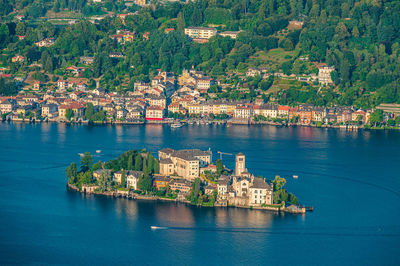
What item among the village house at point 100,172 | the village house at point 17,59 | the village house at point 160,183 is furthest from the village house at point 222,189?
the village house at point 17,59

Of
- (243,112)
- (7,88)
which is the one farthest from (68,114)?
(243,112)

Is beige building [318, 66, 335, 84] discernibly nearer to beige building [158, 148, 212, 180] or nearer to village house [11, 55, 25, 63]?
village house [11, 55, 25, 63]

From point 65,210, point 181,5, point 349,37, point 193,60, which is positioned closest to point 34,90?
point 193,60

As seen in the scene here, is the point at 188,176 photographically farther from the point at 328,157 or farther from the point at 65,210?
the point at 328,157

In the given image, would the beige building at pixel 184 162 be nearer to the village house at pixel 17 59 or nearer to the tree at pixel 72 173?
the tree at pixel 72 173

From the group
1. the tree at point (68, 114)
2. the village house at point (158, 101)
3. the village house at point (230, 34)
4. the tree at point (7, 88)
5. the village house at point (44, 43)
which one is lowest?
the tree at point (68, 114)

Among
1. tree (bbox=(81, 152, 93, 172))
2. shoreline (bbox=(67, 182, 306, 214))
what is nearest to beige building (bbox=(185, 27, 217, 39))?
tree (bbox=(81, 152, 93, 172))
